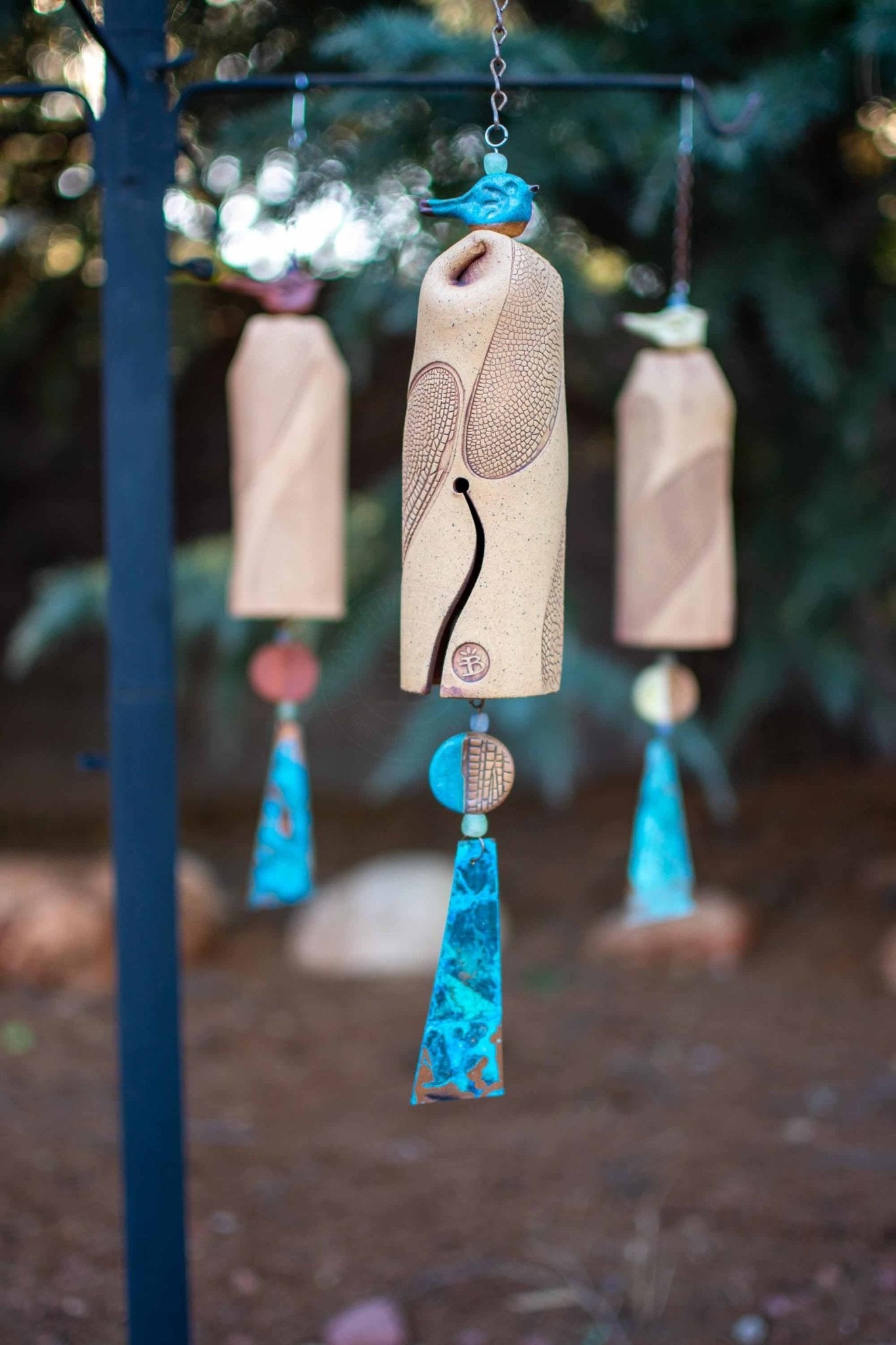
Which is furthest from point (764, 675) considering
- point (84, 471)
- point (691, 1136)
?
point (84, 471)

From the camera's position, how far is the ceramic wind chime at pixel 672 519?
4.57 feet

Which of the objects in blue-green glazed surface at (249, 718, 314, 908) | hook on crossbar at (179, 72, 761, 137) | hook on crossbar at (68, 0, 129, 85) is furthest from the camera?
blue-green glazed surface at (249, 718, 314, 908)

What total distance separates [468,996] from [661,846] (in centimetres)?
49

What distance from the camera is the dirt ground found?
172 cm

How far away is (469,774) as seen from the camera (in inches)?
38.4

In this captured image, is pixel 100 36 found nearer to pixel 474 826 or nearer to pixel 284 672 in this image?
pixel 284 672

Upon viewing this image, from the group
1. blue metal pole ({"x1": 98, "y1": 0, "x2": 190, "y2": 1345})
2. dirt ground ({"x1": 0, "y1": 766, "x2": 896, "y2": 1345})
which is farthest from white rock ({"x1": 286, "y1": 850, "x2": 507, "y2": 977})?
blue metal pole ({"x1": 98, "y1": 0, "x2": 190, "y2": 1345})

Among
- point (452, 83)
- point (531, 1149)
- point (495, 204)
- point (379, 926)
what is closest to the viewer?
point (495, 204)

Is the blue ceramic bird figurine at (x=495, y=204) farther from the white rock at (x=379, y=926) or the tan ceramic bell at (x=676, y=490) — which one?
the white rock at (x=379, y=926)

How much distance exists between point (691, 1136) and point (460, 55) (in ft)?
6.27

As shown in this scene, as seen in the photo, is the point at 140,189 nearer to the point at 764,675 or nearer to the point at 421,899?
the point at 764,675

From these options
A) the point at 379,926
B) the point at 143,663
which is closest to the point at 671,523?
the point at 143,663

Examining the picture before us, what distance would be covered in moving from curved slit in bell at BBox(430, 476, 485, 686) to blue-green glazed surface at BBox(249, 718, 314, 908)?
46cm

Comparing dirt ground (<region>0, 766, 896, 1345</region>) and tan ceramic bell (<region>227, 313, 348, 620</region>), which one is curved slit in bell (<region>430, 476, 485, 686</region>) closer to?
tan ceramic bell (<region>227, 313, 348, 620</region>)
